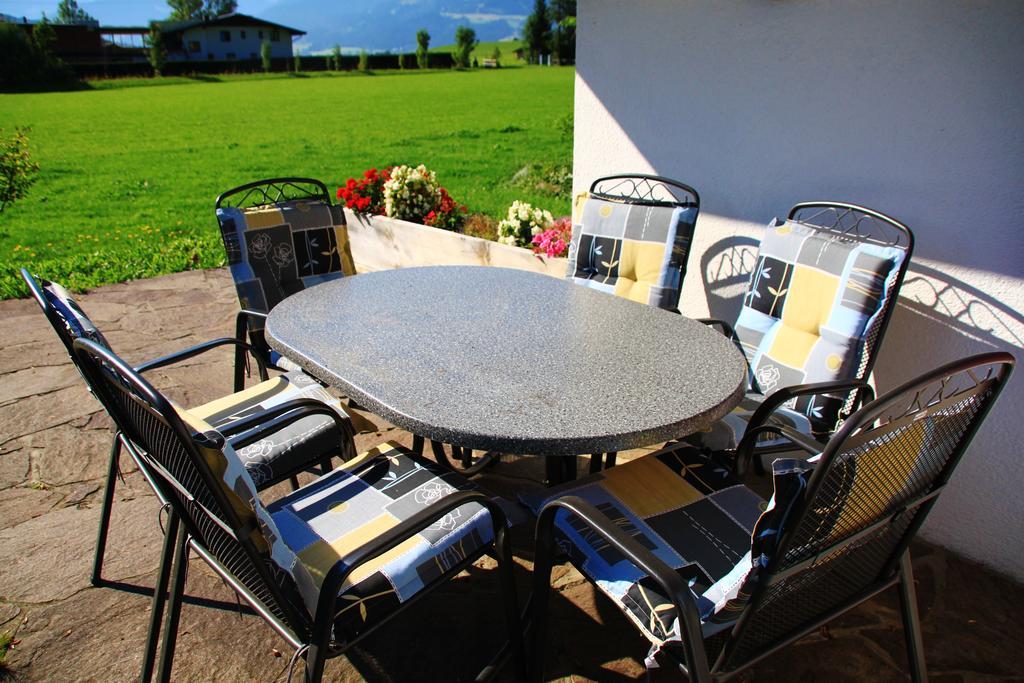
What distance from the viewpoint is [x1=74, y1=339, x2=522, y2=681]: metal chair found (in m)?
1.27

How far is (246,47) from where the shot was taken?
→ 62.0 meters

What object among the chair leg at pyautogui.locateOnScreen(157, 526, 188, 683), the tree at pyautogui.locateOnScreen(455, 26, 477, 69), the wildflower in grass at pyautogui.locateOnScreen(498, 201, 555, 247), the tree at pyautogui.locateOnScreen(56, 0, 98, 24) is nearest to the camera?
the chair leg at pyautogui.locateOnScreen(157, 526, 188, 683)

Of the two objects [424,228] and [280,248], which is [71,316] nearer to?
[280,248]

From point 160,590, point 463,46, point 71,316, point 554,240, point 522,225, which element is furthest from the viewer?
point 463,46

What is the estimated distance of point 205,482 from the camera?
123 cm

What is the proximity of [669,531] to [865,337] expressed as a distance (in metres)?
0.98

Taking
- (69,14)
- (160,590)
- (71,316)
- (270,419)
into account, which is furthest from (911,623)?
(69,14)

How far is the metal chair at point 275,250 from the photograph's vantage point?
106 inches

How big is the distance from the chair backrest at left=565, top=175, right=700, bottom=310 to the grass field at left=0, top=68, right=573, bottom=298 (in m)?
3.35

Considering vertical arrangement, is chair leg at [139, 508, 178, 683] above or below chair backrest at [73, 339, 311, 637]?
below

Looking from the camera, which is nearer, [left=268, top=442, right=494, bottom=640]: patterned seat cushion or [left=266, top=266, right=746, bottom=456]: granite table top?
[left=268, top=442, right=494, bottom=640]: patterned seat cushion

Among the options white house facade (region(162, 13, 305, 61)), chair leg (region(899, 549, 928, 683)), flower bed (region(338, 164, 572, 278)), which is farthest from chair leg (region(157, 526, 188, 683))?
white house facade (region(162, 13, 305, 61))

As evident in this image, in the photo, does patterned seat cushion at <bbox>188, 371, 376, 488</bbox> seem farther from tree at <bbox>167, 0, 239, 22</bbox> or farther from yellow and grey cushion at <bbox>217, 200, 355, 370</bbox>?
tree at <bbox>167, 0, 239, 22</bbox>

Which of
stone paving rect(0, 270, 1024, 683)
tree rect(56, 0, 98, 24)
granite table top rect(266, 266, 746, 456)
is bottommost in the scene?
stone paving rect(0, 270, 1024, 683)
